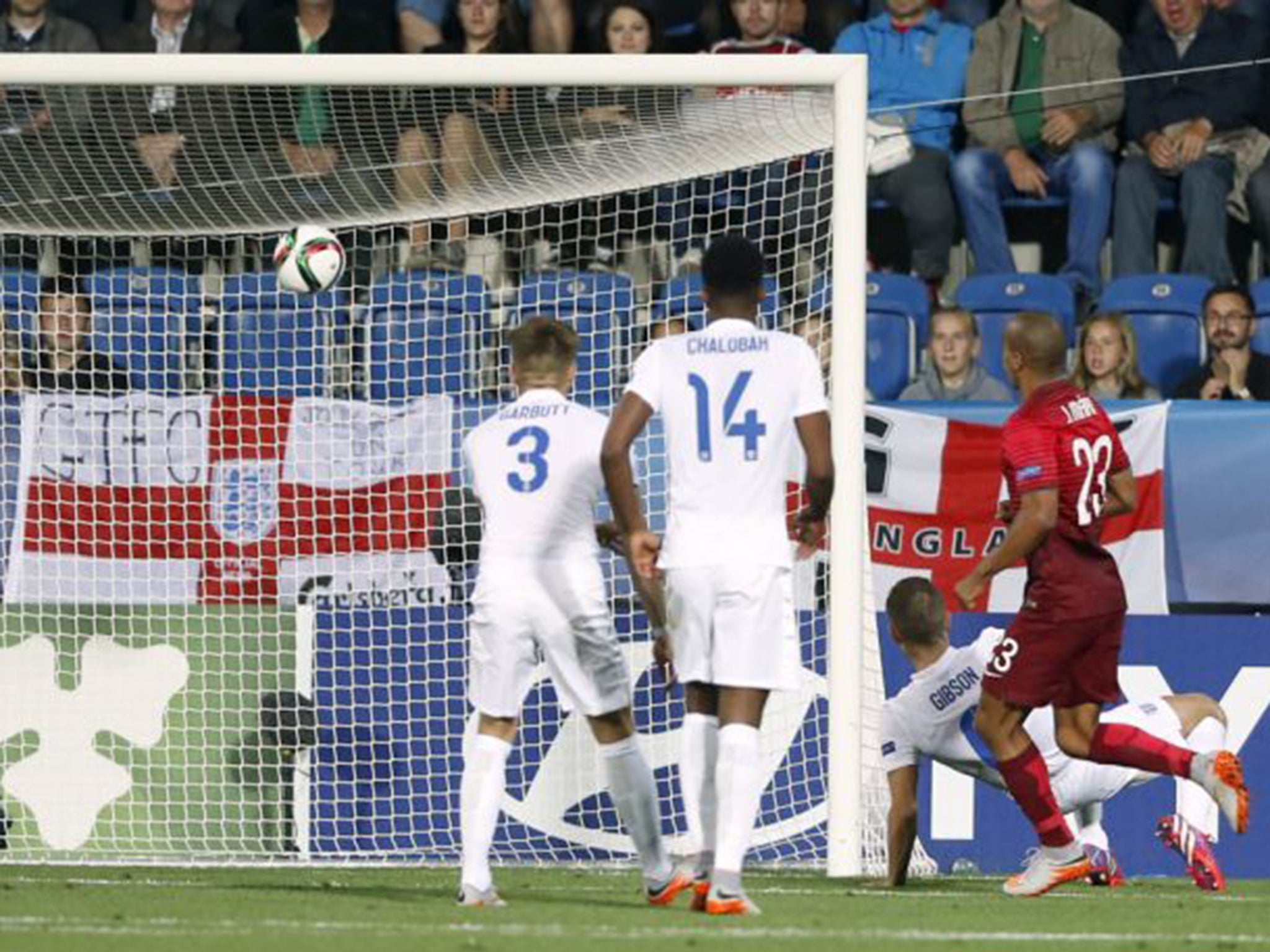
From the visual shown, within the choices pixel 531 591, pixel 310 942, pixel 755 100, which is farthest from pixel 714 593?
pixel 755 100

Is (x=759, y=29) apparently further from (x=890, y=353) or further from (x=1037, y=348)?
(x=1037, y=348)

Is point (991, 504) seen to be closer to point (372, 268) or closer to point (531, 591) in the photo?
point (372, 268)

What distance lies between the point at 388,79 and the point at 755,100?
135 cm

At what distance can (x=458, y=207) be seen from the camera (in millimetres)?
10992

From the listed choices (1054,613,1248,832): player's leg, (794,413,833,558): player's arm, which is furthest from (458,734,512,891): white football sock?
(1054,613,1248,832): player's leg

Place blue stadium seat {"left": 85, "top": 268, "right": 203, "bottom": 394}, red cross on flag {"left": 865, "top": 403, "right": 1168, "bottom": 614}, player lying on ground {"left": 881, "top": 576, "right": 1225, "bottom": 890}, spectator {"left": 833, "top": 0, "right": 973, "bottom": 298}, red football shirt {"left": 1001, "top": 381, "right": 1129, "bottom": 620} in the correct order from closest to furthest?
red football shirt {"left": 1001, "top": 381, "right": 1129, "bottom": 620} < player lying on ground {"left": 881, "top": 576, "right": 1225, "bottom": 890} < blue stadium seat {"left": 85, "top": 268, "right": 203, "bottom": 394} < red cross on flag {"left": 865, "top": 403, "right": 1168, "bottom": 614} < spectator {"left": 833, "top": 0, "right": 973, "bottom": 298}

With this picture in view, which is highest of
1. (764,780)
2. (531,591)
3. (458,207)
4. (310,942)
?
(458,207)

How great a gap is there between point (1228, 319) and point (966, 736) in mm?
3660

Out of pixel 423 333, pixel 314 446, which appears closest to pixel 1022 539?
pixel 423 333

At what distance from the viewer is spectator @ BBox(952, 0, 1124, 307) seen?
14.1 meters

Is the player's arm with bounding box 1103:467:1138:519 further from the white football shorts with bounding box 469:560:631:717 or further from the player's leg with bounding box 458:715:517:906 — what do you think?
the player's leg with bounding box 458:715:517:906

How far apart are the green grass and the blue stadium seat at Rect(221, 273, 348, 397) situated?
2.28m

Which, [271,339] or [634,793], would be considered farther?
[271,339]

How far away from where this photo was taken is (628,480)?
7.57 m
